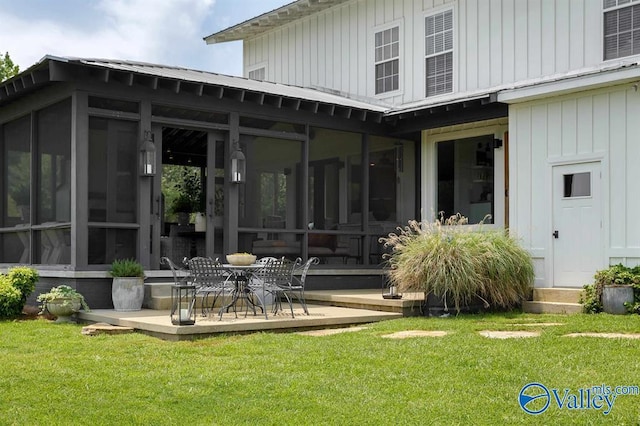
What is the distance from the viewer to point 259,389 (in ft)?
17.1

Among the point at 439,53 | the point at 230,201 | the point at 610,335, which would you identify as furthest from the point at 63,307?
the point at 439,53

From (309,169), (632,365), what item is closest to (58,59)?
(309,169)

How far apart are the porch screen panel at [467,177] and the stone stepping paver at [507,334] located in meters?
5.09

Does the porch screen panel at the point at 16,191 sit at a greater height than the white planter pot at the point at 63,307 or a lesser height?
greater

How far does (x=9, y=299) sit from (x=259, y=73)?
987 cm

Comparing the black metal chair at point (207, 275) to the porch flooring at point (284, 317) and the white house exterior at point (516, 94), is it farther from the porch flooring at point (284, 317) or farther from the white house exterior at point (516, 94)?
the white house exterior at point (516, 94)

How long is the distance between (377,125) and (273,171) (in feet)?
8.37

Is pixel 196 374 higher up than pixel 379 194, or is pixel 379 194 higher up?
pixel 379 194

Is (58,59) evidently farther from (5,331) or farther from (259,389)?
(259,389)

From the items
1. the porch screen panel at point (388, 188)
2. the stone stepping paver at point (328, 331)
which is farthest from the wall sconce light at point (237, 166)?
the stone stepping paver at point (328, 331)

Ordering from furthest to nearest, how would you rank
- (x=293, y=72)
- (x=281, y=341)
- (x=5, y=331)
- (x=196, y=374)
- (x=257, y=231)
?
(x=293, y=72)
(x=257, y=231)
(x=5, y=331)
(x=281, y=341)
(x=196, y=374)

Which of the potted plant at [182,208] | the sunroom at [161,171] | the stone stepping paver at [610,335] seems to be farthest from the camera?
the potted plant at [182,208]

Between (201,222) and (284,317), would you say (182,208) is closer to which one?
(201,222)

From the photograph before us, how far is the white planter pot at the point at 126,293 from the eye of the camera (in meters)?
9.66
